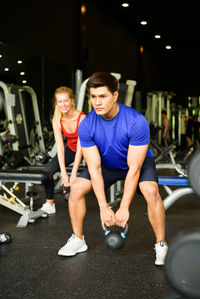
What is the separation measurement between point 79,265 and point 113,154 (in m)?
0.62

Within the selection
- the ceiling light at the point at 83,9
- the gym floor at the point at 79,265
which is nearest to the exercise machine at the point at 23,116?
the ceiling light at the point at 83,9

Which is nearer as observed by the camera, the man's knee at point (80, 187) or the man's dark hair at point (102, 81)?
the man's dark hair at point (102, 81)

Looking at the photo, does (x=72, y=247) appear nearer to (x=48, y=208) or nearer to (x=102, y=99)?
(x=102, y=99)

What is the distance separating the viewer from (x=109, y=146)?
1924mm

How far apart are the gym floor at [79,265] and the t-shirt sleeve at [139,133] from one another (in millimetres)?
487

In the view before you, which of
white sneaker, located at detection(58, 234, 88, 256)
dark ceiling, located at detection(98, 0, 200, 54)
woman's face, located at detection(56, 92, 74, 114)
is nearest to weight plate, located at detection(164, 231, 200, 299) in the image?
white sneaker, located at detection(58, 234, 88, 256)

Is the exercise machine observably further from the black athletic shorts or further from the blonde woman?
the black athletic shorts

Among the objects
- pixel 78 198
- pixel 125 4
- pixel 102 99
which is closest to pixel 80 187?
pixel 78 198

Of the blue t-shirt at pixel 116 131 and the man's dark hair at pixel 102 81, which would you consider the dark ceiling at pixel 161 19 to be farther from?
the man's dark hair at pixel 102 81

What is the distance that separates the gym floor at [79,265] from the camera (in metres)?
1.67

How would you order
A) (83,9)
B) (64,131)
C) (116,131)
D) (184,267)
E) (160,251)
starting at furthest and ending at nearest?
(83,9), (64,131), (160,251), (116,131), (184,267)

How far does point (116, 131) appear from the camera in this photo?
1.88 m

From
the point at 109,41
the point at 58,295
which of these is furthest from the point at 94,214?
the point at 109,41

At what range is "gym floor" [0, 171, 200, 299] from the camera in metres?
1.67
